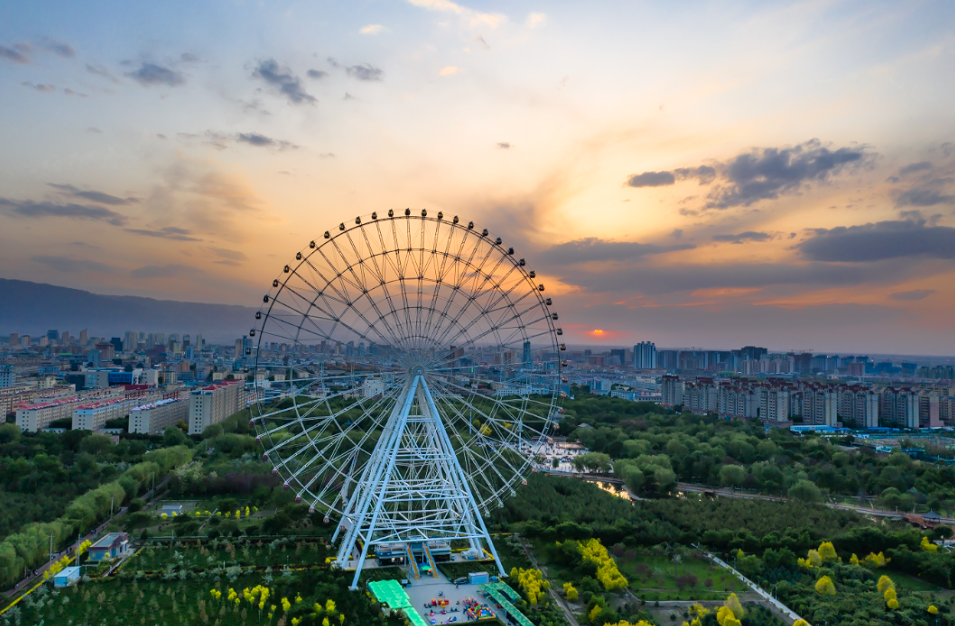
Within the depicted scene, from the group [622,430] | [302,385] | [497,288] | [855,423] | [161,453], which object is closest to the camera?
[302,385]

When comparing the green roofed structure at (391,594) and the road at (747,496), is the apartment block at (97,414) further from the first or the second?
the green roofed structure at (391,594)

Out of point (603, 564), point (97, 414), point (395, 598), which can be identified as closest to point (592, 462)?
point (603, 564)

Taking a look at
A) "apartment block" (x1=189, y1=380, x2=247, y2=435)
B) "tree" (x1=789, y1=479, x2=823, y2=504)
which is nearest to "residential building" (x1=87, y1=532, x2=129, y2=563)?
"apartment block" (x1=189, y1=380, x2=247, y2=435)

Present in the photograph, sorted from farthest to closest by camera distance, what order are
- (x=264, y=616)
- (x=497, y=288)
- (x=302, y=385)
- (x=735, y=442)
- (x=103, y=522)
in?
1. (x=735, y=442)
2. (x=103, y=522)
3. (x=497, y=288)
4. (x=302, y=385)
5. (x=264, y=616)

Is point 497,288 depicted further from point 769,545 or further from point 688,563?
point 769,545

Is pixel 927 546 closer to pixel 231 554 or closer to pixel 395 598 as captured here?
pixel 395 598

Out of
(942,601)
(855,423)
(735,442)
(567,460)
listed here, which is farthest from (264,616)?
(855,423)
